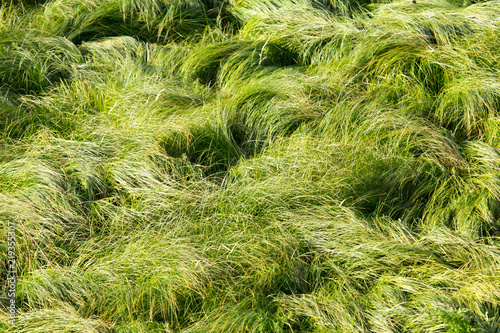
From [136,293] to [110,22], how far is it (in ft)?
10.3

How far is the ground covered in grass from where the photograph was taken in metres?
2.79

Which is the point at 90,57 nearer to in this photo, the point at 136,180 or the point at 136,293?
the point at 136,180

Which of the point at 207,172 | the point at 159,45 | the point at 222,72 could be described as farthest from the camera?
the point at 159,45

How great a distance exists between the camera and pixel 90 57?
4703 mm

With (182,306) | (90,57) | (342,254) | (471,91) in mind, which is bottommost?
(182,306)

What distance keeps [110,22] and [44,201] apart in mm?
2407

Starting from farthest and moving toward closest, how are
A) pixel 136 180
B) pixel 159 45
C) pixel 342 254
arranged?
pixel 159 45, pixel 136 180, pixel 342 254

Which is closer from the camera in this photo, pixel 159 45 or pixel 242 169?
pixel 242 169

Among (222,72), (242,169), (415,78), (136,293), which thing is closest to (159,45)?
(222,72)

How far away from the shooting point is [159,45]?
190 inches

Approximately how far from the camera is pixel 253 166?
3.59 m

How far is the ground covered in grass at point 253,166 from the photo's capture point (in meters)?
2.79

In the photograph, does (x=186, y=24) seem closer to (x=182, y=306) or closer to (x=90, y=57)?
(x=90, y=57)

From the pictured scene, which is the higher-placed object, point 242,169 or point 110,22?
point 110,22
